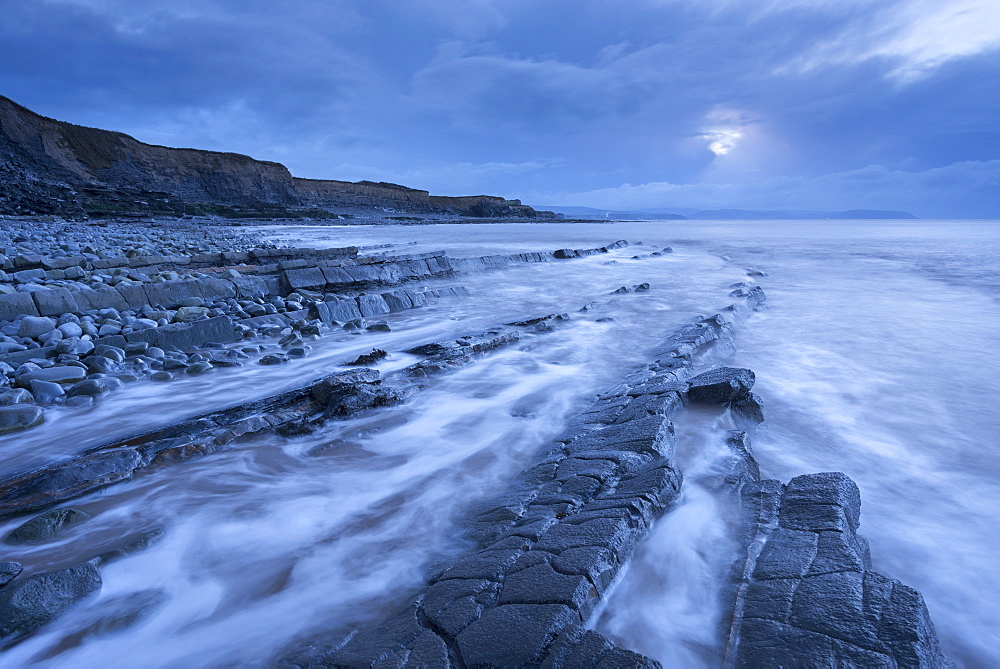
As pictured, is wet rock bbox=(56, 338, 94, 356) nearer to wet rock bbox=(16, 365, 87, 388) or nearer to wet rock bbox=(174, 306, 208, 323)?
wet rock bbox=(16, 365, 87, 388)

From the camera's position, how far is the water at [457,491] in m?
1.71

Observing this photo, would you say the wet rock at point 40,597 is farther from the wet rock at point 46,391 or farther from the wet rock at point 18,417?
the wet rock at point 46,391

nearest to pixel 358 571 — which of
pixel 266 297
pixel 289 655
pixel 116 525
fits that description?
pixel 289 655

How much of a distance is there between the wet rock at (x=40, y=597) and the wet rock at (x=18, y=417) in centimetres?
193

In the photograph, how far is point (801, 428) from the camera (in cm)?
331

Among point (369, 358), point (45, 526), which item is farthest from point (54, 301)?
point (45, 526)

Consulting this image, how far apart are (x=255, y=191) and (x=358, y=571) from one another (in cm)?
5853

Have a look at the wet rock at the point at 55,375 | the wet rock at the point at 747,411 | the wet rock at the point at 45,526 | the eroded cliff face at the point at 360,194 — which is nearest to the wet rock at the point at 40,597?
the wet rock at the point at 45,526

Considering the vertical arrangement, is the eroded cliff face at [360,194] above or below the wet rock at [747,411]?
above

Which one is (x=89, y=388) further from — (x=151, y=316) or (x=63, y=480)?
(x=151, y=316)

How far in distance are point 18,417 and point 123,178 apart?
5013 cm

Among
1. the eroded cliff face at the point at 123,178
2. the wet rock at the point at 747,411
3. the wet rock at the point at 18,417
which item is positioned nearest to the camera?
the wet rock at the point at 18,417

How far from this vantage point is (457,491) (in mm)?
2621

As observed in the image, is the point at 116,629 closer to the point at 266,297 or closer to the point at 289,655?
the point at 289,655
